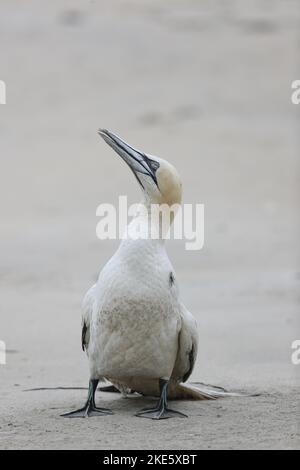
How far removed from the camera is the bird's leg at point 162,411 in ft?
20.2

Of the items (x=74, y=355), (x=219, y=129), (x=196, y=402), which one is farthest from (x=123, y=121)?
(x=196, y=402)

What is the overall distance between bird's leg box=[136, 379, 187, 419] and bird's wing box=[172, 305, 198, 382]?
0.19 meters

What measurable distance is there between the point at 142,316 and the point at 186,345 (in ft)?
1.49

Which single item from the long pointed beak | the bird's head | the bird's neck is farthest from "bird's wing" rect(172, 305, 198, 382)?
the long pointed beak

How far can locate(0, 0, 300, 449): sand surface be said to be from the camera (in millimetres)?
6496

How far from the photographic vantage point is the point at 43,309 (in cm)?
1048

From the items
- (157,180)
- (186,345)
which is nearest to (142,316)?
(186,345)

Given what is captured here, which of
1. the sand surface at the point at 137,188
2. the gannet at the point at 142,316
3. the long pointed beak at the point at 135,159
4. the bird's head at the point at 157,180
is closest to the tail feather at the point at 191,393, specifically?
the sand surface at the point at 137,188

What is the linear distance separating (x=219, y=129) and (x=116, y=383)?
15644mm

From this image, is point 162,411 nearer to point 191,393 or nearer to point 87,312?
point 191,393

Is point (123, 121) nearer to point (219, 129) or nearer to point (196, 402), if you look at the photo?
point (219, 129)

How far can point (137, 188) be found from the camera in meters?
18.2

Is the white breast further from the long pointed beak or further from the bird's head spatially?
the long pointed beak

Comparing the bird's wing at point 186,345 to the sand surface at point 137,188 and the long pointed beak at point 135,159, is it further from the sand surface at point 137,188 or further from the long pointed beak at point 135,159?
the long pointed beak at point 135,159
